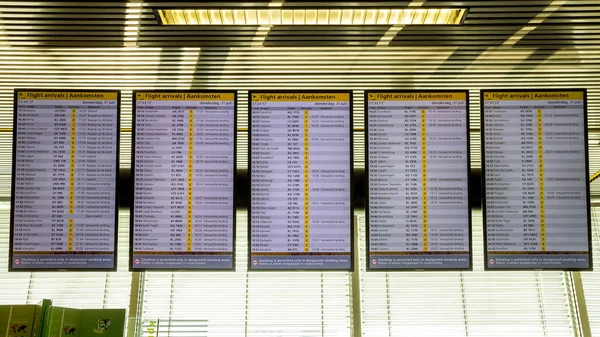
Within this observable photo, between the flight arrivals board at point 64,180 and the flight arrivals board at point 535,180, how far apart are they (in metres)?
2.71

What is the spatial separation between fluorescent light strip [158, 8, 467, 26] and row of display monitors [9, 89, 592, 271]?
0.53 metres

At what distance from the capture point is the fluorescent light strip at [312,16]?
458cm

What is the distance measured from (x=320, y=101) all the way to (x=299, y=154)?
425 millimetres

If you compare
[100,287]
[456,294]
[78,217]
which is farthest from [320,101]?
[100,287]

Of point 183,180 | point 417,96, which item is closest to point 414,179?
point 417,96

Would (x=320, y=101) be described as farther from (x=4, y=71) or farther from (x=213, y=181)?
(x=4, y=71)

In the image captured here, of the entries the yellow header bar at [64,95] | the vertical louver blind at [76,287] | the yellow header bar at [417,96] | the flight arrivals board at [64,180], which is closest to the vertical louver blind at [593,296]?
the yellow header bar at [417,96]

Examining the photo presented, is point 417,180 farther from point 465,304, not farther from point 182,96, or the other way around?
point 465,304

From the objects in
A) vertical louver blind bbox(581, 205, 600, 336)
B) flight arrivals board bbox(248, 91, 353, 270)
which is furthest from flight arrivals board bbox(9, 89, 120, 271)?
vertical louver blind bbox(581, 205, 600, 336)

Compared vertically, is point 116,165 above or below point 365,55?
below

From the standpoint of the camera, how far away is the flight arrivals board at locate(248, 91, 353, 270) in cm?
480

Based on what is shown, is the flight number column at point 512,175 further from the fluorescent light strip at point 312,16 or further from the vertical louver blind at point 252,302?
the vertical louver blind at point 252,302

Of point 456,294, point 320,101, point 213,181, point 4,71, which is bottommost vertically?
point 456,294

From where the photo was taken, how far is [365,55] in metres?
5.30
